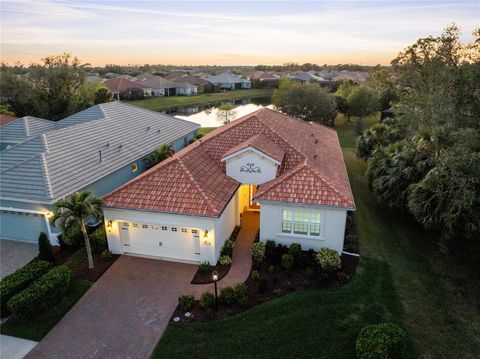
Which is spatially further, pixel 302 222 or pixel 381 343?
pixel 302 222

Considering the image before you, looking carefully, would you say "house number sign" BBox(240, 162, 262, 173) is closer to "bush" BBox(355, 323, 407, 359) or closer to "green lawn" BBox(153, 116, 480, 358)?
"green lawn" BBox(153, 116, 480, 358)

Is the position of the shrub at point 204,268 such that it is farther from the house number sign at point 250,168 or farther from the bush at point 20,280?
the bush at point 20,280

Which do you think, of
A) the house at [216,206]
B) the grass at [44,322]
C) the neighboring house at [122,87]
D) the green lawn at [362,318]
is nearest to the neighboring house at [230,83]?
the neighboring house at [122,87]

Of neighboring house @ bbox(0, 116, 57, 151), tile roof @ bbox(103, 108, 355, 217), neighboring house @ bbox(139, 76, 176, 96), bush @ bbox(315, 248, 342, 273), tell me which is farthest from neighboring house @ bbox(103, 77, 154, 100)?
bush @ bbox(315, 248, 342, 273)

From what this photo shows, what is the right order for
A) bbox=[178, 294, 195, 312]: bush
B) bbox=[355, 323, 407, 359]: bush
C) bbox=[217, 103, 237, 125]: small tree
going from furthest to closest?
1. bbox=[217, 103, 237, 125]: small tree
2. bbox=[178, 294, 195, 312]: bush
3. bbox=[355, 323, 407, 359]: bush

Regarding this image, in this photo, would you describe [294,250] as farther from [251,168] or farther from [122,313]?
[122,313]

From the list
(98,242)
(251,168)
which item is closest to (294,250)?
(251,168)

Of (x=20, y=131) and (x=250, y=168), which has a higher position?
(x=20, y=131)
